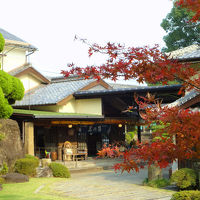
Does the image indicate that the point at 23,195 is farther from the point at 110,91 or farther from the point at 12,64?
the point at 12,64

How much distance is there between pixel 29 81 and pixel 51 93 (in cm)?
248

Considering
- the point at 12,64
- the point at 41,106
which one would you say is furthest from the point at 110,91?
the point at 12,64

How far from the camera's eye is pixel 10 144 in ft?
51.6

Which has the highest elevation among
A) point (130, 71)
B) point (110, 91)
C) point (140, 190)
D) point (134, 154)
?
point (110, 91)

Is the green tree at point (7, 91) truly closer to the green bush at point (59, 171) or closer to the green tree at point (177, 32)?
the green bush at point (59, 171)

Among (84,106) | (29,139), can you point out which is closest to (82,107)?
(84,106)

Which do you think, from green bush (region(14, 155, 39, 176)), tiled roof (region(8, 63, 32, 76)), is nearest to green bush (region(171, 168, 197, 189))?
green bush (region(14, 155, 39, 176))

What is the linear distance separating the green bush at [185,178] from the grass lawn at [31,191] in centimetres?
350

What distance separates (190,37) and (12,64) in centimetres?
2131

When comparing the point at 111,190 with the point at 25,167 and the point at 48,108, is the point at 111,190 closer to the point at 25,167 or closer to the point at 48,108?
the point at 25,167

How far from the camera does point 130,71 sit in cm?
470

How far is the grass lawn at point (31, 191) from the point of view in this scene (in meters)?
10.4

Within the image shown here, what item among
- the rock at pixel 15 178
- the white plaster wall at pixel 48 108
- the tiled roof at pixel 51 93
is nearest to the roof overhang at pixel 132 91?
the tiled roof at pixel 51 93

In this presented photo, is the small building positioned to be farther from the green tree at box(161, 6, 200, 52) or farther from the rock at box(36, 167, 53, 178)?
the green tree at box(161, 6, 200, 52)
